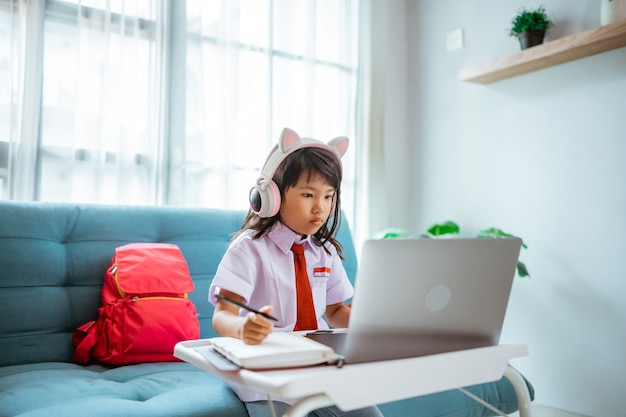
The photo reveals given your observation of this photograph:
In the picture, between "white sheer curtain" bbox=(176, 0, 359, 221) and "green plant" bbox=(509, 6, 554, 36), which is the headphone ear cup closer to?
"white sheer curtain" bbox=(176, 0, 359, 221)

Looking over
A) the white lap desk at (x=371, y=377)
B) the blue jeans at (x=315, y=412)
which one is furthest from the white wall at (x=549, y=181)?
the white lap desk at (x=371, y=377)

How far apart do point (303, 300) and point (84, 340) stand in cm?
77

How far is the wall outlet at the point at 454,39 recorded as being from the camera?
124 inches

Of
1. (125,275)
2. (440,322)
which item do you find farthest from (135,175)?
(440,322)

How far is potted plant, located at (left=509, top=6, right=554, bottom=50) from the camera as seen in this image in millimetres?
2627

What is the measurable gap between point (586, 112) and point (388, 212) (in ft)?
4.07

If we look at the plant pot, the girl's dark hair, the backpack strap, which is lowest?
the backpack strap

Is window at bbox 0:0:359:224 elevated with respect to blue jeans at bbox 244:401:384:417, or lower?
elevated

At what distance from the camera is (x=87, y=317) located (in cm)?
178

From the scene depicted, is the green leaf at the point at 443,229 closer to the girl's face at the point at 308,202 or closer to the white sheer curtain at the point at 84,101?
the white sheer curtain at the point at 84,101

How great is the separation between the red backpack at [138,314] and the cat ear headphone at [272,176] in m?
0.60

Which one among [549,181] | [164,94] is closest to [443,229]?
[549,181]

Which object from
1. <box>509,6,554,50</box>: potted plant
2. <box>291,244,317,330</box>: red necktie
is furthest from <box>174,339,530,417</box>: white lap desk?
<box>509,6,554,50</box>: potted plant

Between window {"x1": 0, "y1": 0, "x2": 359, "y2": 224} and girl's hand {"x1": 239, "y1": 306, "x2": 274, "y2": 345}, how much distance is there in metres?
1.64
